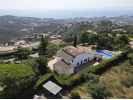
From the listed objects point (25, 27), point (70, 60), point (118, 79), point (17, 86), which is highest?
point (17, 86)

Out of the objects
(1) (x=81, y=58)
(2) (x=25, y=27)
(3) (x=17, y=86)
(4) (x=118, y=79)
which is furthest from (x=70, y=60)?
(2) (x=25, y=27)

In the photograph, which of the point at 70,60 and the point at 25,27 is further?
the point at 25,27

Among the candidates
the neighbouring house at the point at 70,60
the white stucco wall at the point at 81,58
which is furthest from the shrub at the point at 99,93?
the white stucco wall at the point at 81,58

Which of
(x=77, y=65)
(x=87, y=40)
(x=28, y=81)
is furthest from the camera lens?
(x=87, y=40)

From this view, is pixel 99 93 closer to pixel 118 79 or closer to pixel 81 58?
pixel 118 79

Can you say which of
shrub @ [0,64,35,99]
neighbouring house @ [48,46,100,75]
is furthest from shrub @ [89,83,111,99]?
neighbouring house @ [48,46,100,75]

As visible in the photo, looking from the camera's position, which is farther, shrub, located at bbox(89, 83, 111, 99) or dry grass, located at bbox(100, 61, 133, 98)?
dry grass, located at bbox(100, 61, 133, 98)

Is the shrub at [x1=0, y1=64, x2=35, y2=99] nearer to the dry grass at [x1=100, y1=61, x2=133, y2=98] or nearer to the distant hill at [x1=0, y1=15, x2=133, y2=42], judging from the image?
the dry grass at [x1=100, y1=61, x2=133, y2=98]

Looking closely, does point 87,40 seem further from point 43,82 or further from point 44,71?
point 43,82

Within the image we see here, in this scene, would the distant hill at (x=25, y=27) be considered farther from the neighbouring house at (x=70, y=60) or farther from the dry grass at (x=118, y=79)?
the dry grass at (x=118, y=79)

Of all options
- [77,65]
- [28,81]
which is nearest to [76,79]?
[28,81]

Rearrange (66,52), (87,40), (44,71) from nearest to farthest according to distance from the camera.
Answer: (44,71), (66,52), (87,40)
